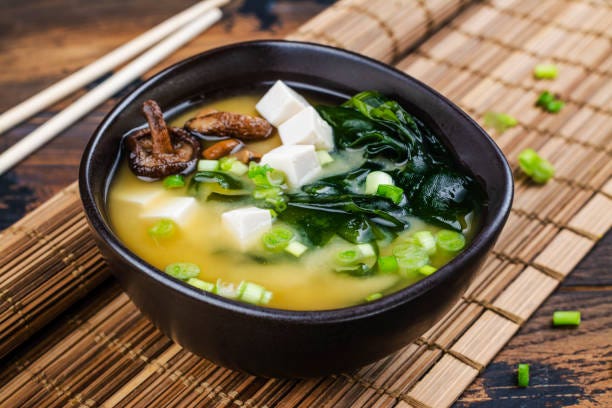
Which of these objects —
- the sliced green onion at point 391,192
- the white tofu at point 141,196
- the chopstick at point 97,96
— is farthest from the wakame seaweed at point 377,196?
the chopstick at point 97,96

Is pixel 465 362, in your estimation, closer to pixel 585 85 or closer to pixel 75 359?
pixel 75 359

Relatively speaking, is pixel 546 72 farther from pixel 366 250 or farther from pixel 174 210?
pixel 174 210

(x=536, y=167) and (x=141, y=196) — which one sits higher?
(x=141, y=196)

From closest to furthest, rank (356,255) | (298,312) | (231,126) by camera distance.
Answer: (298,312) → (356,255) → (231,126)

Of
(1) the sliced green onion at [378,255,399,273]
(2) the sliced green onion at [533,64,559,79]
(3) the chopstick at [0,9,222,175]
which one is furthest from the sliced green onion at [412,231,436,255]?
(3) the chopstick at [0,9,222,175]

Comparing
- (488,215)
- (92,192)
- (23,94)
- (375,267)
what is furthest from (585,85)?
(23,94)

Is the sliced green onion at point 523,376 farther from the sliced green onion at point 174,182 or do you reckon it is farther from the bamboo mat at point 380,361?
the sliced green onion at point 174,182

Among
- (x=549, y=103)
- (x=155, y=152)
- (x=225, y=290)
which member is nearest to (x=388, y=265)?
(x=225, y=290)
